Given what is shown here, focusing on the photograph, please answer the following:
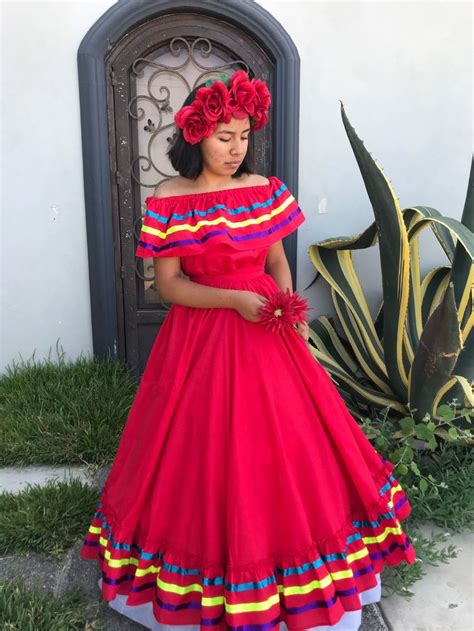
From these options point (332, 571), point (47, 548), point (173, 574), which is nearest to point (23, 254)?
point (47, 548)

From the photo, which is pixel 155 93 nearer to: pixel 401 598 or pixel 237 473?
pixel 237 473

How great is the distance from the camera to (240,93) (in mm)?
1467

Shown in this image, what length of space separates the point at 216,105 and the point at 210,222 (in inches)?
11.8

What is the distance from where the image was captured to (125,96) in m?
2.78

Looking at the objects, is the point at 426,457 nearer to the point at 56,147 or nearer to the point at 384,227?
the point at 384,227

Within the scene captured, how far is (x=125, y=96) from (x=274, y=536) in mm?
2216

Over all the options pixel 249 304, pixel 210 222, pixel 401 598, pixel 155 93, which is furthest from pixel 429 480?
pixel 155 93

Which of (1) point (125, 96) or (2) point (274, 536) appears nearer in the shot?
(2) point (274, 536)

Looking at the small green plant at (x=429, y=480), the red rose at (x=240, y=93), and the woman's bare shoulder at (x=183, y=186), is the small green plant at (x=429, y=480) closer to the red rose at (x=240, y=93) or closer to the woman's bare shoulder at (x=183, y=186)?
the woman's bare shoulder at (x=183, y=186)

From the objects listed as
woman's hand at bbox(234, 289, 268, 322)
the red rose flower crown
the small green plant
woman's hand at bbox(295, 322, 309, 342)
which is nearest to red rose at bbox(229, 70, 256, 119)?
the red rose flower crown

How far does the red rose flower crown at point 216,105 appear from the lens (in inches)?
57.4

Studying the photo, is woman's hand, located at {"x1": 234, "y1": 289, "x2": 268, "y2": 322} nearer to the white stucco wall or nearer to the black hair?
the black hair

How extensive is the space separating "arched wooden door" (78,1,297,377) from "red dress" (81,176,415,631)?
1.35 metres

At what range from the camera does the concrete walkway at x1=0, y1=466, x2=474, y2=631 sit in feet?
5.29
